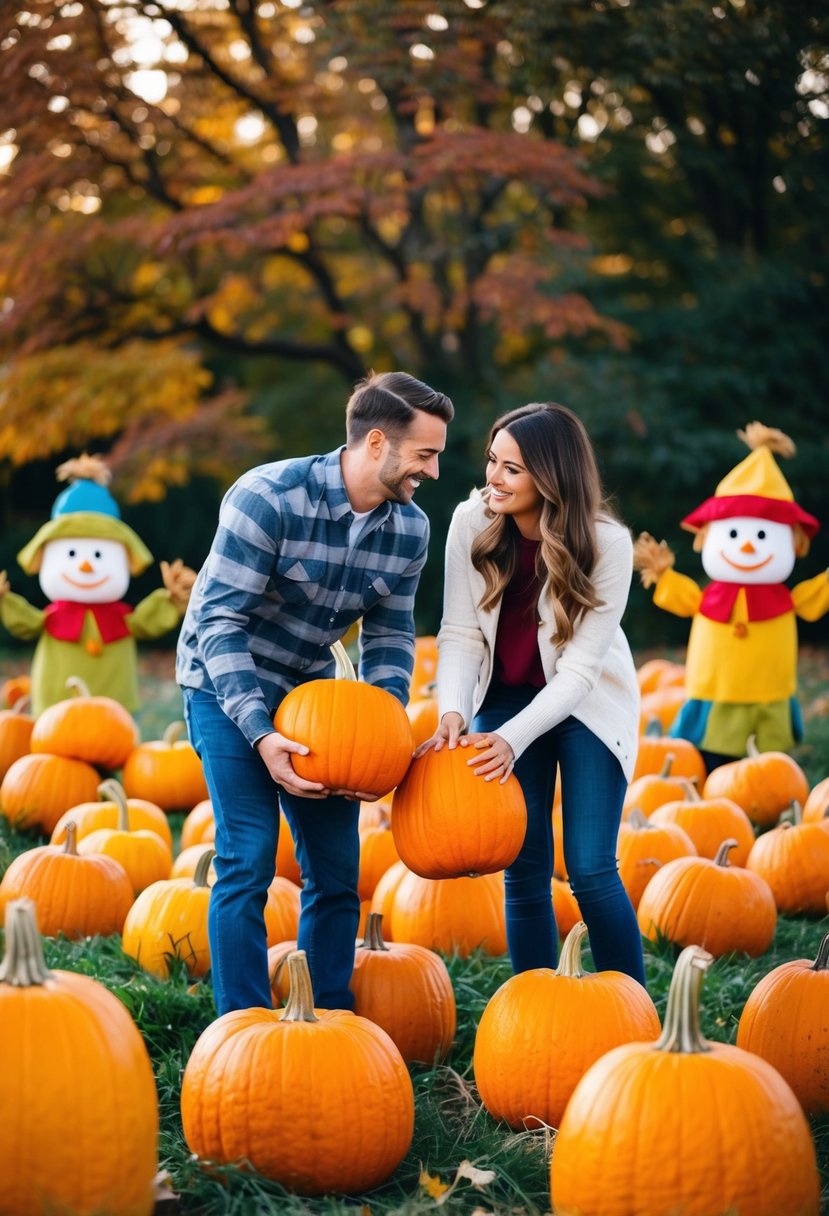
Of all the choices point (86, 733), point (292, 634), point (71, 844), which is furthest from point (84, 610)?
point (292, 634)

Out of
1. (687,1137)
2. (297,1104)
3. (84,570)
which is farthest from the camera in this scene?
(84,570)

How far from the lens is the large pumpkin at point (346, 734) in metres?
2.96

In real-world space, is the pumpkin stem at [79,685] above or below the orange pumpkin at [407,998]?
above

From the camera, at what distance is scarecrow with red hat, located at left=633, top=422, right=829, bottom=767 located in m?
6.13

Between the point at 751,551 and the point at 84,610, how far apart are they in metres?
3.41

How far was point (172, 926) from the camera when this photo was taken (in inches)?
147

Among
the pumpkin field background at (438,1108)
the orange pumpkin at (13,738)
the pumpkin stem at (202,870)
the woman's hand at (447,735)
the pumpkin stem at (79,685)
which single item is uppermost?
the pumpkin stem at (79,685)

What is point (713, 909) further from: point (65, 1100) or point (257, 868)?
point (65, 1100)

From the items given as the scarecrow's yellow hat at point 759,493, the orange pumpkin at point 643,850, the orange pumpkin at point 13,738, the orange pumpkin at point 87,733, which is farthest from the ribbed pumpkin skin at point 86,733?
the scarecrow's yellow hat at point 759,493

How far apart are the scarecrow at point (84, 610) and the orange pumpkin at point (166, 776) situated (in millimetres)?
858

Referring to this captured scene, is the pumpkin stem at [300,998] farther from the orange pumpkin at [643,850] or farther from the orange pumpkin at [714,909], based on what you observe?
the orange pumpkin at [643,850]

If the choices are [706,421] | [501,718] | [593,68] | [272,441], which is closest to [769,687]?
[501,718]

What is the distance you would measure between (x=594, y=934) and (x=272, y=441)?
11893mm

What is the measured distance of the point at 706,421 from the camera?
12.7m
